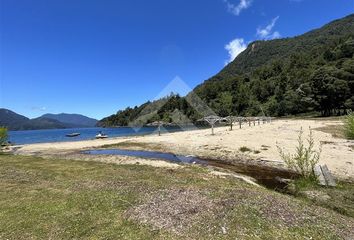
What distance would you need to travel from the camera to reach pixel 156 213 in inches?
394

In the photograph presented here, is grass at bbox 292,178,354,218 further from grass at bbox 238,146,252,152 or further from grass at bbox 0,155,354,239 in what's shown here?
grass at bbox 238,146,252,152

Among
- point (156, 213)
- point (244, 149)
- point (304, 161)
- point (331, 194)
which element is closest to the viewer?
point (156, 213)

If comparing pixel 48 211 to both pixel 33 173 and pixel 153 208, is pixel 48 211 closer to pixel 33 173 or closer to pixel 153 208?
pixel 153 208

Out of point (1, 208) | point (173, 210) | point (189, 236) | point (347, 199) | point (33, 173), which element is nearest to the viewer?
point (189, 236)

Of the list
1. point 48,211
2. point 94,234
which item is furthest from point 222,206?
point 48,211

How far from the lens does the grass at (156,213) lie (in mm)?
8453

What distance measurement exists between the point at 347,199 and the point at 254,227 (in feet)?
21.9

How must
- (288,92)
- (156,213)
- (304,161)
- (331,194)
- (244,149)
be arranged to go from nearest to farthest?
(156,213) → (331,194) → (304,161) → (244,149) → (288,92)

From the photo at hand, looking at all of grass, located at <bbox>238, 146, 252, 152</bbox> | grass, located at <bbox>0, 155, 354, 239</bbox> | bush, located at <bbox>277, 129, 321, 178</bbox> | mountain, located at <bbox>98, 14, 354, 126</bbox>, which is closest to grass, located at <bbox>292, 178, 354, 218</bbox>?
grass, located at <bbox>0, 155, 354, 239</bbox>

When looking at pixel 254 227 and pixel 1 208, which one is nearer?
pixel 254 227

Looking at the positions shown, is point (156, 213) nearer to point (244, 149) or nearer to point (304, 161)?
point (304, 161)

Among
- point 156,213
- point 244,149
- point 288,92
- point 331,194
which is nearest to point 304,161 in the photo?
point 331,194

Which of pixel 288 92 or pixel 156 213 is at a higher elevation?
pixel 288 92

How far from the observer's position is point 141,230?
344 inches
